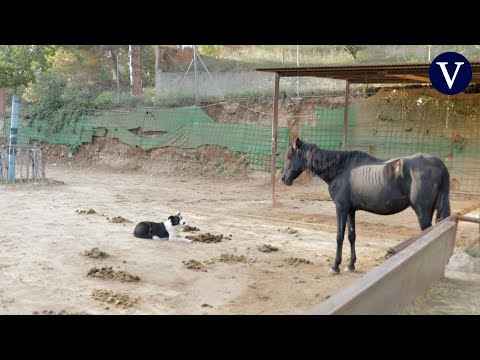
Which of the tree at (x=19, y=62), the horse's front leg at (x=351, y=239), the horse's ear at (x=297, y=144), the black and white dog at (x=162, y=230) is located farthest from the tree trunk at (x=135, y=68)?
the horse's front leg at (x=351, y=239)

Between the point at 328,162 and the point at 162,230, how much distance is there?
9.33ft

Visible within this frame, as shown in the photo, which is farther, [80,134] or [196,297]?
[80,134]

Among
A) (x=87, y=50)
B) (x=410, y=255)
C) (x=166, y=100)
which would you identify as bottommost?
(x=410, y=255)

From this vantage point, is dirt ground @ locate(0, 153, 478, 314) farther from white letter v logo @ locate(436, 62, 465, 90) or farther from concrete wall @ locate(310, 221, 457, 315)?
white letter v logo @ locate(436, 62, 465, 90)

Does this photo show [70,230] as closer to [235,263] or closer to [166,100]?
[235,263]

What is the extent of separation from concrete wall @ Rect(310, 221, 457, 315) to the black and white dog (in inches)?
161

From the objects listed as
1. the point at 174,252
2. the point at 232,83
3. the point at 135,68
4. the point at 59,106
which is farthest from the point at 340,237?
the point at 135,68

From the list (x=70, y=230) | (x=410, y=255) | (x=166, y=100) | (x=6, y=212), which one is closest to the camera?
(x=410, y=255)

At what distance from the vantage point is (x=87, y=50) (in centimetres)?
3094

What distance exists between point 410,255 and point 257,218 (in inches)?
254

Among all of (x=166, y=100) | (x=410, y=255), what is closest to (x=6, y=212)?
(x=410, y=255)

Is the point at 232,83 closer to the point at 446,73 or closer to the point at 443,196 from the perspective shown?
the point at 446,73

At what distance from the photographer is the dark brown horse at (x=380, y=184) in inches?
237

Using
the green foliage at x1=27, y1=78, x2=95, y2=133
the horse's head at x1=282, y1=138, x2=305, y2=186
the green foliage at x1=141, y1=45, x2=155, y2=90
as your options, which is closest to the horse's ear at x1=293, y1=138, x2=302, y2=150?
the horse's head at x1=282, y1=138, x2=305, y2=186
